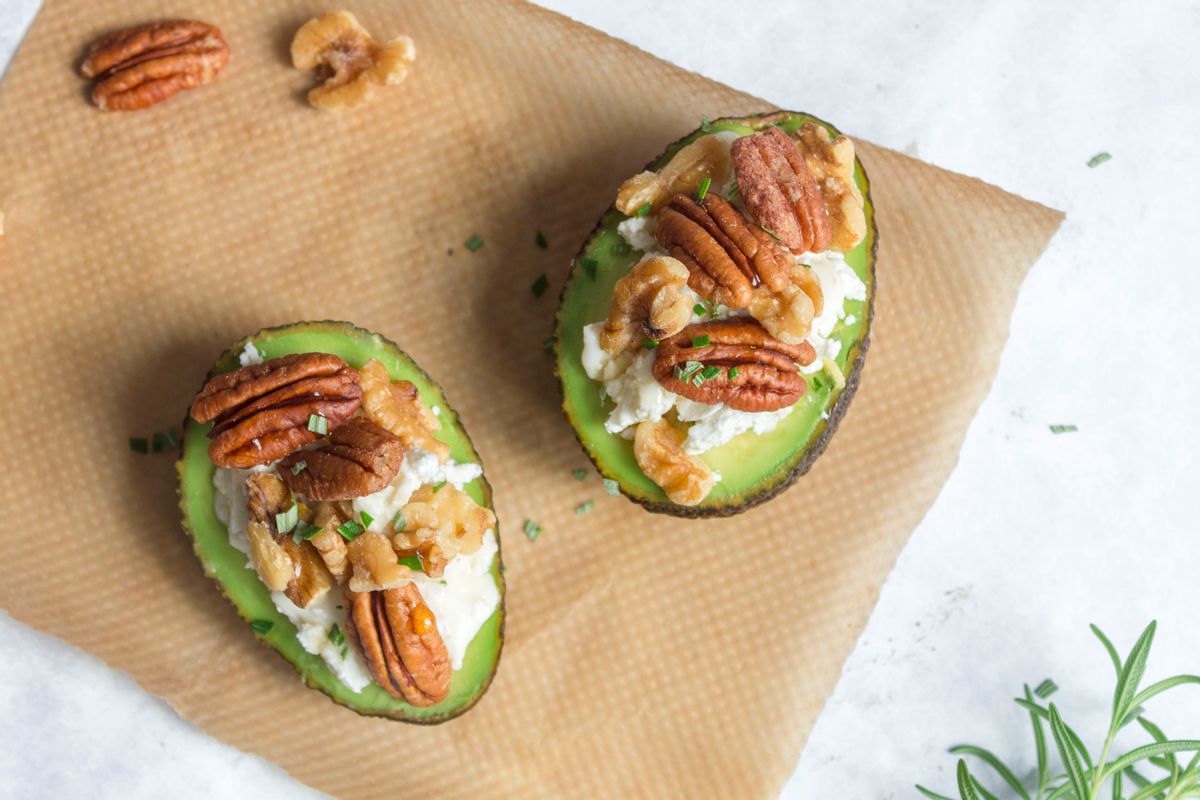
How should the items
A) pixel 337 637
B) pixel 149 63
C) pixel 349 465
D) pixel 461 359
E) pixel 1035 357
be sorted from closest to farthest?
pixel 349 465, pixel 337 637, pixel 149 63, pixel 461 359, pixel 1035 357

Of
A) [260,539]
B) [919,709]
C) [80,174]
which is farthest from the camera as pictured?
[919,709]

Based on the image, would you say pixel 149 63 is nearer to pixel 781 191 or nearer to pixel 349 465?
pixel 349 465

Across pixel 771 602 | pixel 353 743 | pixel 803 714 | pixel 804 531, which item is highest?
pixel 804 531

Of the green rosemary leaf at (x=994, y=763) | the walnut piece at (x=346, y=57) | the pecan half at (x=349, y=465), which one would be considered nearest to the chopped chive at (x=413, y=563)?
the pecan half at (x=349, y=465)

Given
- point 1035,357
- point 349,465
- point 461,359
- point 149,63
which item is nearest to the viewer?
point 349,465

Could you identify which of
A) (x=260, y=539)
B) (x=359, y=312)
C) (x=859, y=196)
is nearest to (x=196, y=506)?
(x=260, y=539)

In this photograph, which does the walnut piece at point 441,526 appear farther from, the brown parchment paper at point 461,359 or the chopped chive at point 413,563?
the brown parchment paper at point 461,359

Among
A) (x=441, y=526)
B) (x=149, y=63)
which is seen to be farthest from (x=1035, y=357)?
(x=149, y=63)

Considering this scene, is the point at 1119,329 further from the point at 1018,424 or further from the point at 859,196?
the point at 859,196
